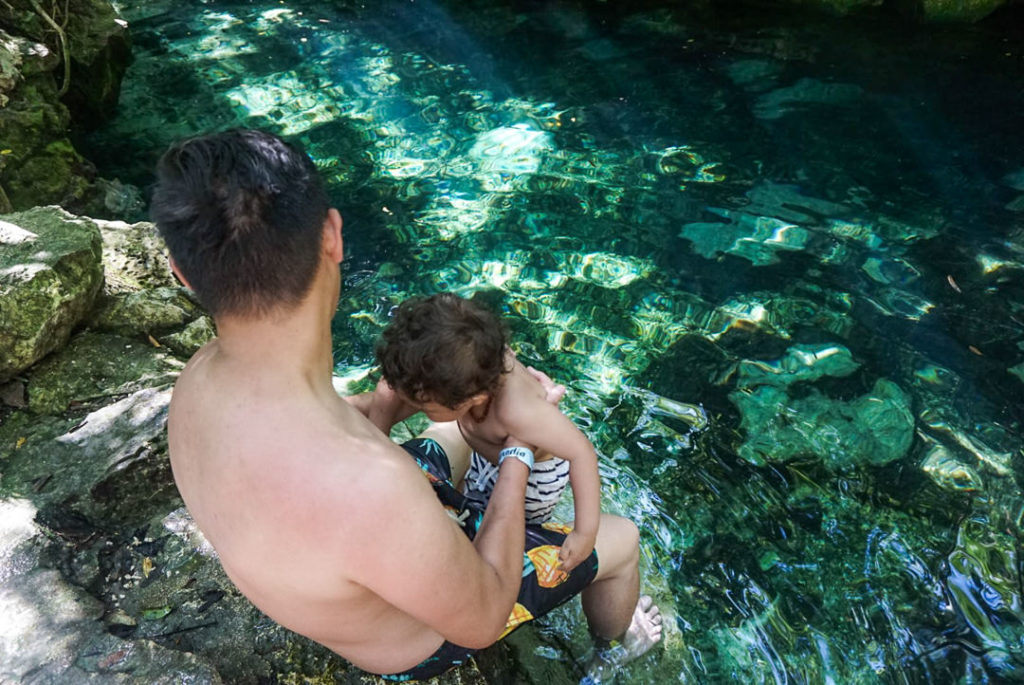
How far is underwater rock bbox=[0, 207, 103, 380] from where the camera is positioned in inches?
141

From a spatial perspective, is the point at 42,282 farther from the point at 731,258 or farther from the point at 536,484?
the point at 731,258

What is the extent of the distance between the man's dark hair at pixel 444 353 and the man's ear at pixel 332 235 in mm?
693

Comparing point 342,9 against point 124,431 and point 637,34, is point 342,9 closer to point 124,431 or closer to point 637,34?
point 637,34

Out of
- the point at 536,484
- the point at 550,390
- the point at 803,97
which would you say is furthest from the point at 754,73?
the point at 536,484

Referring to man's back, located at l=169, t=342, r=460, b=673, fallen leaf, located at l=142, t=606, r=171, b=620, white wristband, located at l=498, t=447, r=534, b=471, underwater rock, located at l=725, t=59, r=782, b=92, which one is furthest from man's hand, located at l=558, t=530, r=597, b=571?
underwater rock, located at l=725, t=59, r=782, b=92

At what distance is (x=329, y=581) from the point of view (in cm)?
182

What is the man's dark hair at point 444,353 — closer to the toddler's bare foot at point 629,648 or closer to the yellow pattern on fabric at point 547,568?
the yellow pattern on fabric at point 547,568

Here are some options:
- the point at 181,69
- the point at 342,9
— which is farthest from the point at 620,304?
the point at 342,9

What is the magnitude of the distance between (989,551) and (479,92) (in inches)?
233

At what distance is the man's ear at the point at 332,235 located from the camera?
1.75 meters

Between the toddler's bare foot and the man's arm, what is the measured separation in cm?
107

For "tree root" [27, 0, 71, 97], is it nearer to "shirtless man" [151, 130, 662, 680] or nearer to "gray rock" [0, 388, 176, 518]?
"gray rock" [0, 388, 176, 518]

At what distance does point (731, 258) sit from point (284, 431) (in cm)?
418

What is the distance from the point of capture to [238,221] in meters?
1.63
